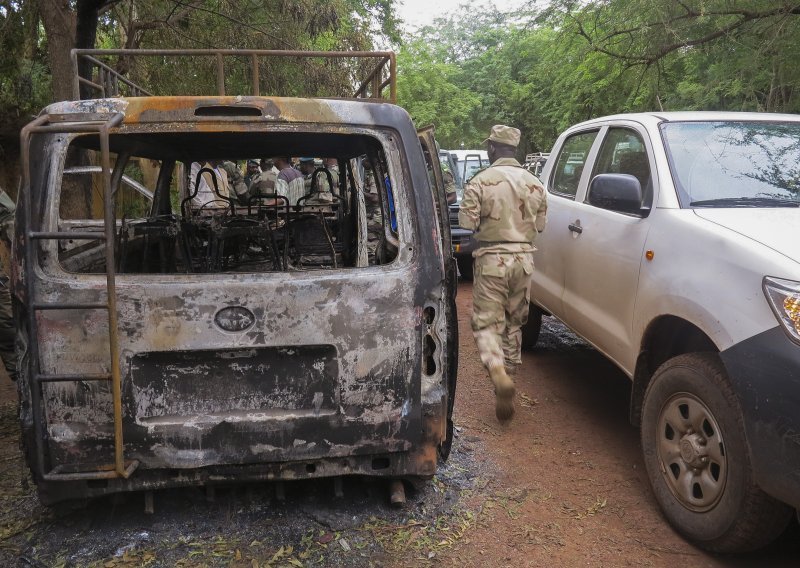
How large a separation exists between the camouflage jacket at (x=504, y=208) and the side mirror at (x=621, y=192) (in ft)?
2.75

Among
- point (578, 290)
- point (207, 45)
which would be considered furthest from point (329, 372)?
point (207, 45)

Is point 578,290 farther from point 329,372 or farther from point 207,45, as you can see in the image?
point 207,45

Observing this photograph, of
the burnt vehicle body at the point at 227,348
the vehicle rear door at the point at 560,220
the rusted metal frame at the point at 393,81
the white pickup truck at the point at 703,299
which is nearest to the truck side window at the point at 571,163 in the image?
the vehicle rear door at the point at 560,220

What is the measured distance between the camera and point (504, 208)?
14.9 feet

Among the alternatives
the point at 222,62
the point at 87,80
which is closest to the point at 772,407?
the point at 222,62

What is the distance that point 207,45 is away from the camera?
30.1 ft

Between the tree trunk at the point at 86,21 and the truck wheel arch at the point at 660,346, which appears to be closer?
the truck wheel arch at the point at 660,346

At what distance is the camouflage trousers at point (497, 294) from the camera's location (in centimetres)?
459

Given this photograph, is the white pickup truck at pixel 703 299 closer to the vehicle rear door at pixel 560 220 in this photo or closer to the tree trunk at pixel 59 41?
the vehicle rear door at pixel 560 220

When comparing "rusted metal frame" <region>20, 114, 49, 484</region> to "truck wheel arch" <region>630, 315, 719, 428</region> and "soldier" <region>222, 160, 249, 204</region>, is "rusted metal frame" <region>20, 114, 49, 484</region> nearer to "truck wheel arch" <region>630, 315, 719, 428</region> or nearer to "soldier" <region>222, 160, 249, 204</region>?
"truck wheel arch" <region>630, 315, 719, 428</region>

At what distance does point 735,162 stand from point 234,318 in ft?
9.03

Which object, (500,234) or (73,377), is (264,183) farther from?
(73,377)

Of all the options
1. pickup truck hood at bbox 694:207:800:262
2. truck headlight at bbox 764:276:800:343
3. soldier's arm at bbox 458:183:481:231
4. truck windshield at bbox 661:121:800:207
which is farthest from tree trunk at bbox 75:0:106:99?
truck headlight at bbox 764:276:800:343

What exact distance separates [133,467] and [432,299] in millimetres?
1401
